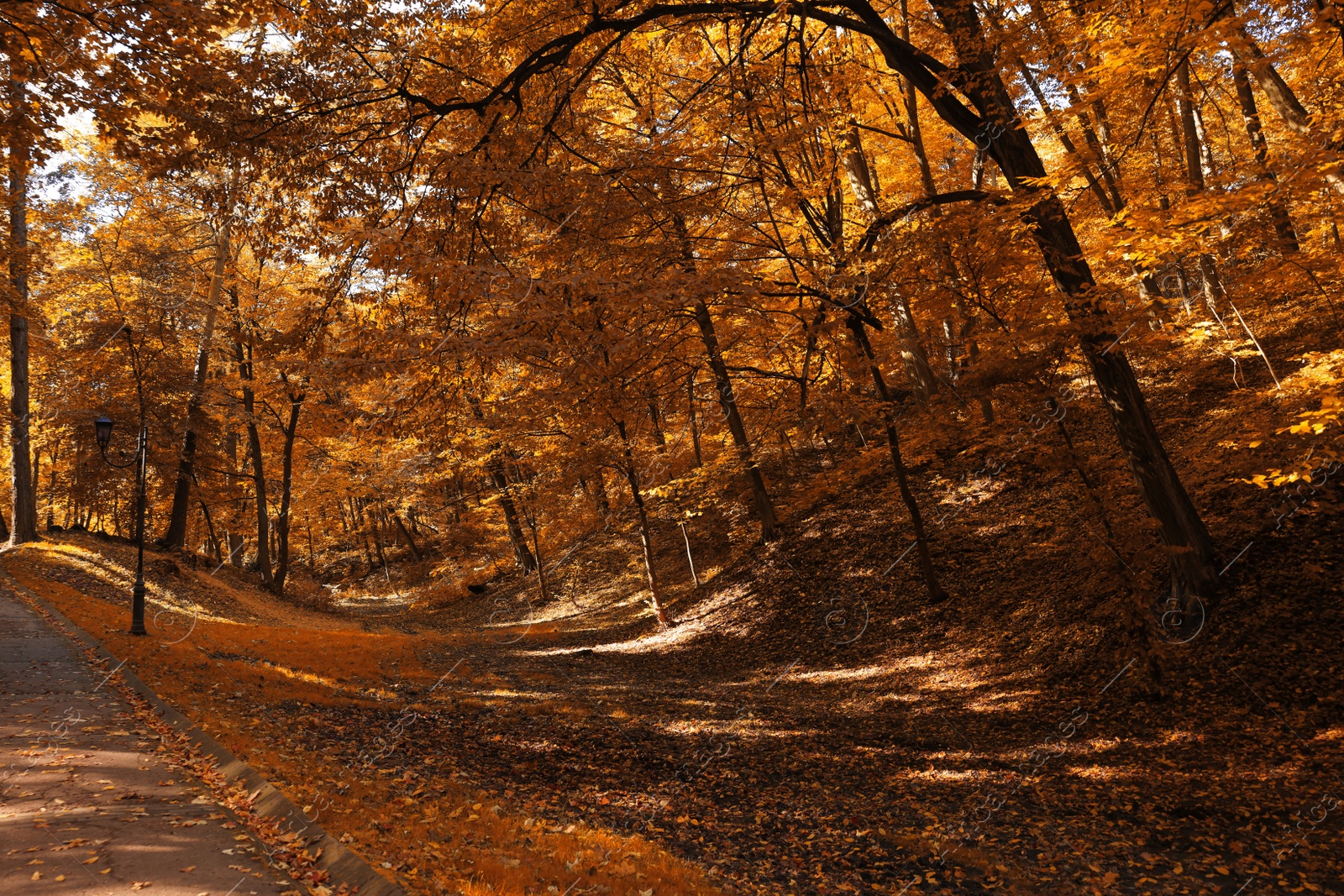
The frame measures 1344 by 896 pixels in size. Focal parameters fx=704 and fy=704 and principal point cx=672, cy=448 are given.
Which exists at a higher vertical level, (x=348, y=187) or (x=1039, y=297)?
(x=348, y=187)

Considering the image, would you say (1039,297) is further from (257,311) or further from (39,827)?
(257,311)

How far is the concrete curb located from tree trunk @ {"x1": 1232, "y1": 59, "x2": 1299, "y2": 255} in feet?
30.2

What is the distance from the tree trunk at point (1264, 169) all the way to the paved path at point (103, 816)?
10.0 metres

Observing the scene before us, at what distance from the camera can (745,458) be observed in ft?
50.6

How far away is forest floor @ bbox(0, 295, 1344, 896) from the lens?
5.55 m

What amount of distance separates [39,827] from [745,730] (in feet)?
22.6

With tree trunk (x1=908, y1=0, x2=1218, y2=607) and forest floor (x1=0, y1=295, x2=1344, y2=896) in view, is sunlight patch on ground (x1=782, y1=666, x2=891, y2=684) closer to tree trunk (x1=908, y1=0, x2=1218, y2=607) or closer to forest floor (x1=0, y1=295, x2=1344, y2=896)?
forest floor (x1=0, y1=295, x2=1344, y2=896)

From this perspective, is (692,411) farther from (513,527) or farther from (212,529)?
(212,529)

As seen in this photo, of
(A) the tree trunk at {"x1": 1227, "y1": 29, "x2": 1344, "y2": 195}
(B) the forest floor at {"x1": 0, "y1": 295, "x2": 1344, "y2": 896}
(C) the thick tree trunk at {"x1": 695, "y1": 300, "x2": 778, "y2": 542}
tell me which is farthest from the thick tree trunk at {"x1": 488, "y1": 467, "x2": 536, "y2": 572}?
(A) the tree trunk at {"x1": 1227, "y1": 29, "x2": 1344, "y2": 195}

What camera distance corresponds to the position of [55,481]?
977 inches

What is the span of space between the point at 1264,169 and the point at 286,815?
11.3 m

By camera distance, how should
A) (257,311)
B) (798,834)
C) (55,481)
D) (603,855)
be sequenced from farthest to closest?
(55,481) → (257,311) → (798,834) → (603,855)

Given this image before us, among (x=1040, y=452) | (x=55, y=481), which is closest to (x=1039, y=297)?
(x=1040, y=452)

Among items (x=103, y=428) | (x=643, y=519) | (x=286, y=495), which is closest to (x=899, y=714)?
(x=643, y=519)
